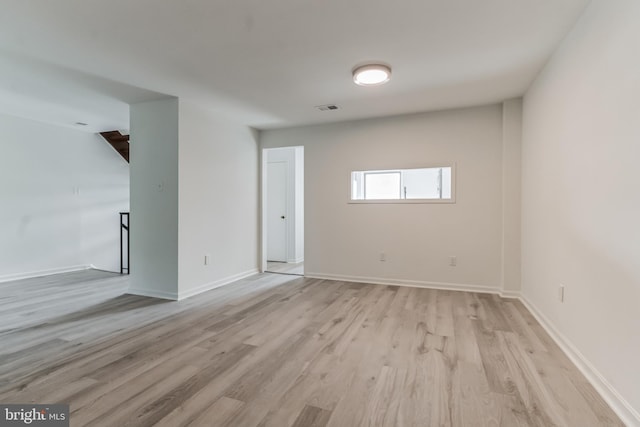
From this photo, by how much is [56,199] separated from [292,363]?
5.24 m

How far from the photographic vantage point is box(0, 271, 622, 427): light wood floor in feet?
5.21

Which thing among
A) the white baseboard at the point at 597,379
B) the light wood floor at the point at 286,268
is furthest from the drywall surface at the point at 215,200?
the white baseboard at the point at 597,379

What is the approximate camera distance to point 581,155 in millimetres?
2039

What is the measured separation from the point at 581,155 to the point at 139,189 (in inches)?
172

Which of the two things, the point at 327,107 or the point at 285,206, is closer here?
the point at 327,107

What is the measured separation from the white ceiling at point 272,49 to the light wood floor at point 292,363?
2334 mm

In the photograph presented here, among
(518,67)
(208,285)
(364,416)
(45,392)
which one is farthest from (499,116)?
(45,392)

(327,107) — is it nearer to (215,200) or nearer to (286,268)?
(215,200)

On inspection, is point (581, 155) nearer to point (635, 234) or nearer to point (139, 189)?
point (635, 234)

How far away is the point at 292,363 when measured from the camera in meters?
2.10

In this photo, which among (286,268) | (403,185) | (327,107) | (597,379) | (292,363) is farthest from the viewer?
(286,268)

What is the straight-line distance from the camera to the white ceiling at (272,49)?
6.29 feet
